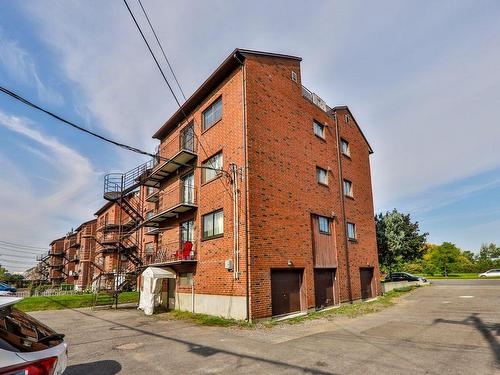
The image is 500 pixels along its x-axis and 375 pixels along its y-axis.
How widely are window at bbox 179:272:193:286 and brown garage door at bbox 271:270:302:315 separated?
5.03 metres

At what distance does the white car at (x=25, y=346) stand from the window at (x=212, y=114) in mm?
13768

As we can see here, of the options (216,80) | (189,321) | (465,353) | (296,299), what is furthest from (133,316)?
(465,353)

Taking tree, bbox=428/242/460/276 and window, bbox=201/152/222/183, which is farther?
tree, bbox=428/242/460/276

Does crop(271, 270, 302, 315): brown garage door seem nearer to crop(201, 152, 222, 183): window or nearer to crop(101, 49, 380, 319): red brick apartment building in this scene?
crop(101, 49, 380, 319): red brick apartment building

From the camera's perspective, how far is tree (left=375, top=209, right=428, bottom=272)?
31.9 metres

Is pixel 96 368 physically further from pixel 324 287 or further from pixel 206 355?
pixel 324 287

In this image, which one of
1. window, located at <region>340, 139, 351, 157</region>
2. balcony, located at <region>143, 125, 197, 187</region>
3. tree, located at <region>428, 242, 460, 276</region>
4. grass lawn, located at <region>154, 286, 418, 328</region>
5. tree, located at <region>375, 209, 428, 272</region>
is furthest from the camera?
tree, located at <region>428, 242, 460, 276</region>

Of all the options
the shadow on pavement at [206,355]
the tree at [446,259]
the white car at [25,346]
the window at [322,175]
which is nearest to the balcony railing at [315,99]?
the window at [322,175]

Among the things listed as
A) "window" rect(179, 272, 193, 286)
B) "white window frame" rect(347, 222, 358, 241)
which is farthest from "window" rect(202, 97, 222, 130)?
"white window frame" rect(347, 222, 358, 241)

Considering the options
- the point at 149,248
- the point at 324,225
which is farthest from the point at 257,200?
the point at 149,248

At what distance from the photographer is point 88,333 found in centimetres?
1157

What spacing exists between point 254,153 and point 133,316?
33.1ft

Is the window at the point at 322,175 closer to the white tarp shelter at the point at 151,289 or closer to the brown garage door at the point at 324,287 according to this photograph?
the brown garage door at the point at 324,287

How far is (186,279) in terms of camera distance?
17.5 m
